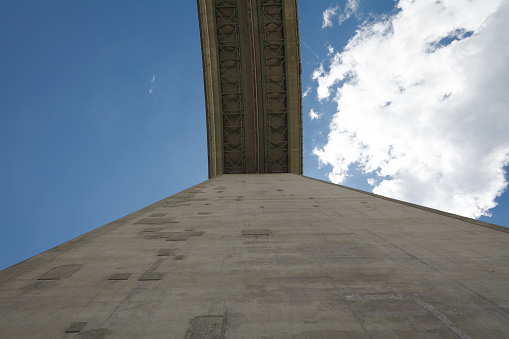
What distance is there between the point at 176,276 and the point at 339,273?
3023 millimetres

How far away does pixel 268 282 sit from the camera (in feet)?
15.4

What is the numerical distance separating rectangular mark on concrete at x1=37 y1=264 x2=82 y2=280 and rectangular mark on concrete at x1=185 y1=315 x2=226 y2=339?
10.0 feet

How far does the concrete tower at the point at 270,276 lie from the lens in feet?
11.9

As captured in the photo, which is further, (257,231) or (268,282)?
(257,231)

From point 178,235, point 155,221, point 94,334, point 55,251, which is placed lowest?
point 94,334

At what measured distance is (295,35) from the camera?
25688 mm

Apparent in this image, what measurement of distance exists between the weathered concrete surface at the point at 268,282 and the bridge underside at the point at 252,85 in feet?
66.3

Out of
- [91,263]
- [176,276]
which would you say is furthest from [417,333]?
[91,263]

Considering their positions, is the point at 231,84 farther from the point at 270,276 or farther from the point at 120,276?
the point at 270,276

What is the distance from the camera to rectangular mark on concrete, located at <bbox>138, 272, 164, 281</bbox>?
16.2ft

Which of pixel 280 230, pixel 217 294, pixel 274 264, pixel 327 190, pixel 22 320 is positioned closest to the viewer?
pixel 22 320

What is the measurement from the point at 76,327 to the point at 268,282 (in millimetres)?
2850

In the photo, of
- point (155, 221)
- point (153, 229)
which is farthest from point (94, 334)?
point (155, 221)

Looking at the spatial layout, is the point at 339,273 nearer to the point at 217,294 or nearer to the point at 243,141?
the point at 217,294
